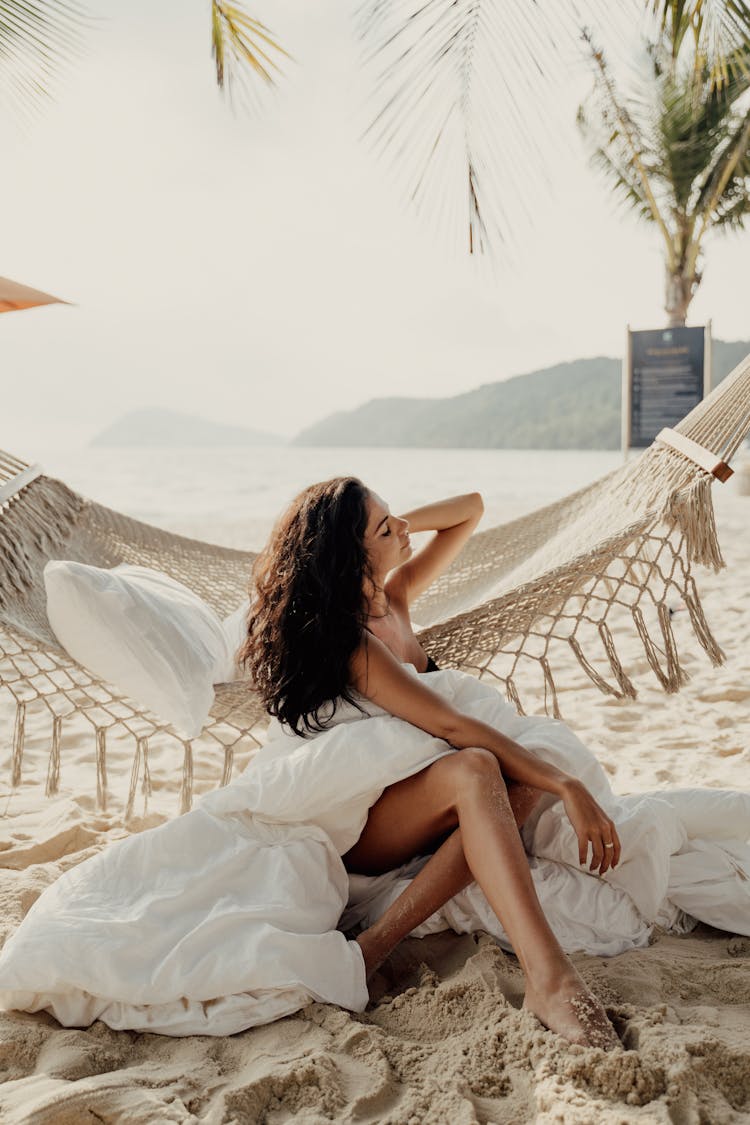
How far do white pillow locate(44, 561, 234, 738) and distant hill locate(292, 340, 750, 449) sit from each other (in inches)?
871

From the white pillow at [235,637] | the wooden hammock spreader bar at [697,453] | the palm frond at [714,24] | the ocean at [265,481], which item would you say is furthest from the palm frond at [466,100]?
the ocean at [265,481]

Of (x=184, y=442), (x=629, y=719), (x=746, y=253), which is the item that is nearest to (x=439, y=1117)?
(x=629, y=719)

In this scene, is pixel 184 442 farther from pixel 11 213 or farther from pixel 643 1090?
pixel 643 1090

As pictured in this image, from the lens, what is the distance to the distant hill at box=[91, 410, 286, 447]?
2908cm

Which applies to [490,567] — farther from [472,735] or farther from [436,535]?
[472,735]

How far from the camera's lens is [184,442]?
29.1 metres

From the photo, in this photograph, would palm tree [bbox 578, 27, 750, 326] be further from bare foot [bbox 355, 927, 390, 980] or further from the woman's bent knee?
bare foot [bbox 355, 927, 390, 980]

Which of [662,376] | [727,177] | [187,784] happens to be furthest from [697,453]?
[727,177]

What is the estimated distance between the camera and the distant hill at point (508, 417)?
23.7 metres

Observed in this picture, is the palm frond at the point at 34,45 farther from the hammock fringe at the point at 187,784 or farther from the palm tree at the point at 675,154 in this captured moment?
the palm tree at the point at 675,154

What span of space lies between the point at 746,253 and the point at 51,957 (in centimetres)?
2164

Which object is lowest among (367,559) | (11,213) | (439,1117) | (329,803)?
(439,1117)

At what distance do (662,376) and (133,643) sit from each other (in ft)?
16.3

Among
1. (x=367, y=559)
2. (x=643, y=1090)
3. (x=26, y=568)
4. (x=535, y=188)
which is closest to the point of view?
(x=643, y=1090)
